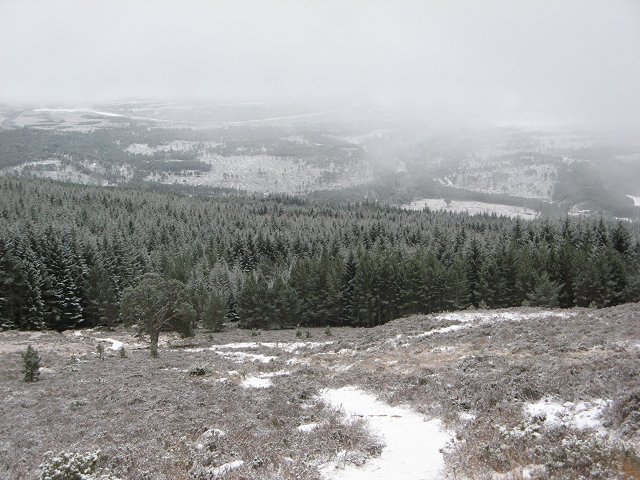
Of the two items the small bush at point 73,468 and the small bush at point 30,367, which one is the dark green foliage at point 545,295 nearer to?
the small bush at point 30,367

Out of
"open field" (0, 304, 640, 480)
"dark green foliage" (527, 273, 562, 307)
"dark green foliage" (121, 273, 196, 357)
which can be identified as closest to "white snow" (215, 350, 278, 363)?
"open field" (0, 304, 640, 480)

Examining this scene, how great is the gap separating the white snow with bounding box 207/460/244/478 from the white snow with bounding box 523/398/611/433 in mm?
7572

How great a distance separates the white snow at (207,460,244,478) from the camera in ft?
35.3

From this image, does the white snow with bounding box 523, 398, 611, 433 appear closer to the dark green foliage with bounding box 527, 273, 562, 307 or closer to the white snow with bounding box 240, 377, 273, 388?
the white snow with bounding box 240, 377, 273, 388

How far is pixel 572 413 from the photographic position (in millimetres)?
11367

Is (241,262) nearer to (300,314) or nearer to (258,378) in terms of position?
(300,314)

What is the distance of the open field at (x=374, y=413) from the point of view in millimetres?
10242

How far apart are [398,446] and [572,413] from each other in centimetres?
447

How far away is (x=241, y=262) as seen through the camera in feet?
425

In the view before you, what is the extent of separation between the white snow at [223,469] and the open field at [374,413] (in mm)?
28

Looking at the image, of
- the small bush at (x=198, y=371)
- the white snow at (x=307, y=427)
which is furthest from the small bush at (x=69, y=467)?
the small bush at (x=198, y=371)

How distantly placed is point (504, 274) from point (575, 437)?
235 ft

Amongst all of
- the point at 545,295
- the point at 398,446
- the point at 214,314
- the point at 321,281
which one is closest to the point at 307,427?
the point at 398,446

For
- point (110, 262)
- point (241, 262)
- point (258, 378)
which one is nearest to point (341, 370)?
point (258, 378)
